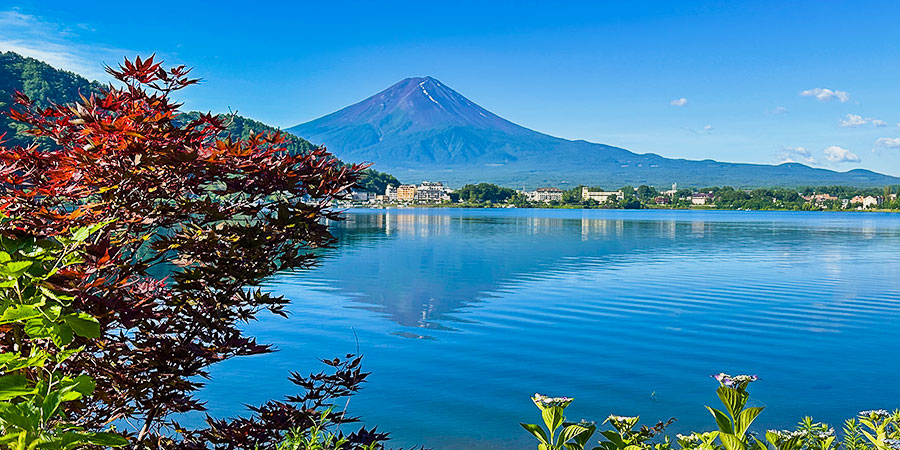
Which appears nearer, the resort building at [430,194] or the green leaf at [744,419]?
the green leaf at [744,419]

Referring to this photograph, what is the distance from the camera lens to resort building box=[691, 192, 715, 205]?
137 metres

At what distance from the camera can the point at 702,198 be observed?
13950cm

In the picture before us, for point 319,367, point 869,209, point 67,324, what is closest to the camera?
point 67,324

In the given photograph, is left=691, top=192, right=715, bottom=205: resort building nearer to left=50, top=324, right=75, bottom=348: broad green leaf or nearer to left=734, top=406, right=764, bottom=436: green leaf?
left=734, top=406, right=764, bottom=436: green leaf

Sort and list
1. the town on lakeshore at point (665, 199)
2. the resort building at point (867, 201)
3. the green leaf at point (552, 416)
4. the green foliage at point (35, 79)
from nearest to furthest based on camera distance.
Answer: the green leaf at point (552, 416)
the green foliage at point (35, 79)
the town on lakeshore at point (665, 199)
the resort building at point (867, 201)

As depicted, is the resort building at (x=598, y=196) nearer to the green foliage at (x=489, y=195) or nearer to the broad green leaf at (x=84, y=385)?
the green foliage at (x=489, y=195)

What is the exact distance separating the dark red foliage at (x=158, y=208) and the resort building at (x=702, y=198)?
466 ft

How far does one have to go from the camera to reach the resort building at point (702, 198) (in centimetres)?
13700

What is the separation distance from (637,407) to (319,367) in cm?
410

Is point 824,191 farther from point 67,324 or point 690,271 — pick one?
point 67,324

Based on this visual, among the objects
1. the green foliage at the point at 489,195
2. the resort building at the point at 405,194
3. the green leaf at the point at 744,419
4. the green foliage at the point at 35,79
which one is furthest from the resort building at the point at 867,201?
the green leaf at the point at 744,419

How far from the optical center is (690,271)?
20.9 meters

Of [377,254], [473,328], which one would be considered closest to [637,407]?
[473,328]

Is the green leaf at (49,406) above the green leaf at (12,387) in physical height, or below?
below
